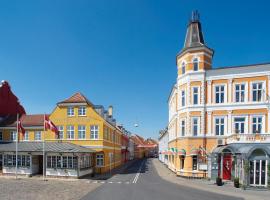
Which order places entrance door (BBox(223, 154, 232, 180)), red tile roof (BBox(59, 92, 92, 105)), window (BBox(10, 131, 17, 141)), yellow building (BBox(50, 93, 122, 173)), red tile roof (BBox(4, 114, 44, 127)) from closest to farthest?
entrance door (BBox(223, 154, 232, 180)) → yellow building (BBox(50, 93, 122, 173)) → red tile roof (BBox(59, 92, 92, 105)) → red tile roof (BBox(4, 114, 44, 127)) → window (BBox(10, 131, 17, 141))

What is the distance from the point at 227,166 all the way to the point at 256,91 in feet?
31.3

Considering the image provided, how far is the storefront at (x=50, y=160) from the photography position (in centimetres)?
2969

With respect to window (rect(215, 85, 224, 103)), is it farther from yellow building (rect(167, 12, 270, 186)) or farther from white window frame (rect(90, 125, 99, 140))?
white window frame (rect(90, 125, 99, 140))

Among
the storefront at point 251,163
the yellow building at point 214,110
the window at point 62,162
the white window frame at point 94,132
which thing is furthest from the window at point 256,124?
the window at point 62,162

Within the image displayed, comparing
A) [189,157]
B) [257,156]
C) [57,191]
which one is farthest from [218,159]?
[57,191]

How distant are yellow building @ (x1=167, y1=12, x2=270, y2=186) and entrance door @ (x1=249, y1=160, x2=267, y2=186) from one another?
9.68 ft

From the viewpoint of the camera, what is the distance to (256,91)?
94.3 feet

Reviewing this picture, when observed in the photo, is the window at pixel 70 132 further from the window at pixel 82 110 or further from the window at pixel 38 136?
the window at pixel 38 136

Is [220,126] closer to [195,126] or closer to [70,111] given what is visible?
[195,126]

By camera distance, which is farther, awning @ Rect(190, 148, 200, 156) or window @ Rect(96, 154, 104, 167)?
window @ Rect(96, 154, 104, 167)

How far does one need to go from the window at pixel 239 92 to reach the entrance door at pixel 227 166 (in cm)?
693

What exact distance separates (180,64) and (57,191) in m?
21.6

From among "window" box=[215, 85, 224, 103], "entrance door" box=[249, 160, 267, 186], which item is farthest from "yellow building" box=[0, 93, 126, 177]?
"entrance door" box=[249, 160, 267, 186]

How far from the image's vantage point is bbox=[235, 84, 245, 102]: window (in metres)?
29.2
